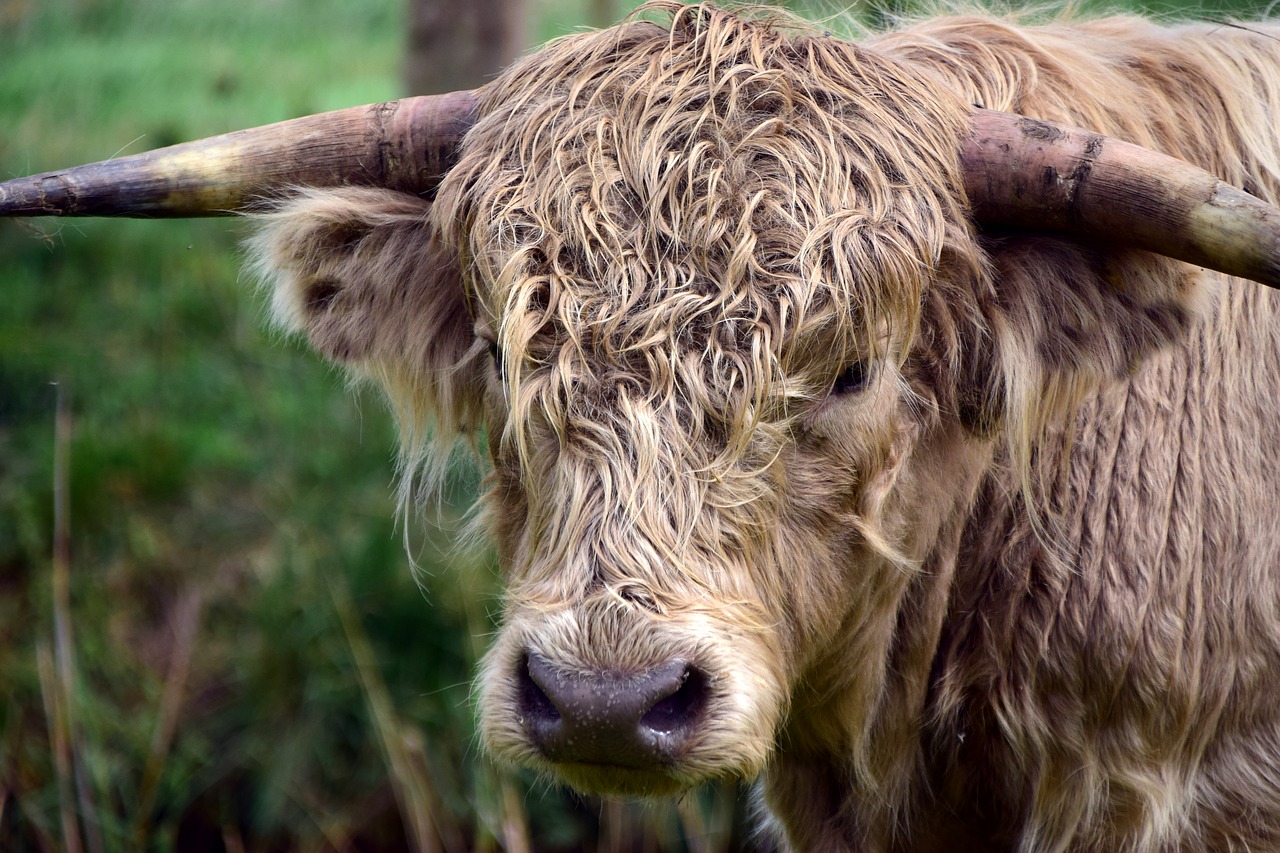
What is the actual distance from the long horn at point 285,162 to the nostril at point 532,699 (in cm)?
119

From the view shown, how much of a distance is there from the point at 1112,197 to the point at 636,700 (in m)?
1.28

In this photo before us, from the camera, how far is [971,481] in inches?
111

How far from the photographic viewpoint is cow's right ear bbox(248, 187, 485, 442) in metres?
2.78

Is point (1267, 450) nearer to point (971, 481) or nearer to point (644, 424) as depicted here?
point (971, 481)

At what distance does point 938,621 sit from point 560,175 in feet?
4.42

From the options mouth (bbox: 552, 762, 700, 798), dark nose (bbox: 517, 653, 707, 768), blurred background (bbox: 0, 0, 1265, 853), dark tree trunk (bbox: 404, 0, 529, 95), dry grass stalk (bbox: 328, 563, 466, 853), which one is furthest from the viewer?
dark tree trunk (bbox: 404, 0, 529, 95)

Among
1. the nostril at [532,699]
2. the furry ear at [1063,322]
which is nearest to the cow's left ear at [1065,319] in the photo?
the furry ear at [1063,322]

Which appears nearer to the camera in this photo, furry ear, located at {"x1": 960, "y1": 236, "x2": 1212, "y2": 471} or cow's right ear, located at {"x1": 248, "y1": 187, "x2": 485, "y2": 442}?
furry ear, located at {"x1": 960, "y1": 236, "x2": 1212, "y2": 471}

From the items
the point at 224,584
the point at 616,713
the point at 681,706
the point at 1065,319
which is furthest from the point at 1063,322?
the point at 224,584

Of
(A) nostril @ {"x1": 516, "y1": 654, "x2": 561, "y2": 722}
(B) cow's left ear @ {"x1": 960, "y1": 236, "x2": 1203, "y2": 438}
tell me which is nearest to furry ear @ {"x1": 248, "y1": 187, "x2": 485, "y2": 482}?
(A) nostril @ {"x1": 516, "y1": 654, "x2": 561, "y2": 722}

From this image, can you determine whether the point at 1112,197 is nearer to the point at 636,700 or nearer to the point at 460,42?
the point at 636,700

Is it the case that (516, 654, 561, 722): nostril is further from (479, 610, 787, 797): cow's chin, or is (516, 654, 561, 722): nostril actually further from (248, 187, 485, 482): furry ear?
(248, 187, 485, 482): furry ear

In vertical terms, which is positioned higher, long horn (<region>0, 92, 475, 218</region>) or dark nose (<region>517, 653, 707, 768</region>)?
long horn (<region>0, 92, 475, 218</region>)

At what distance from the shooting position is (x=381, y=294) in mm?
2924
